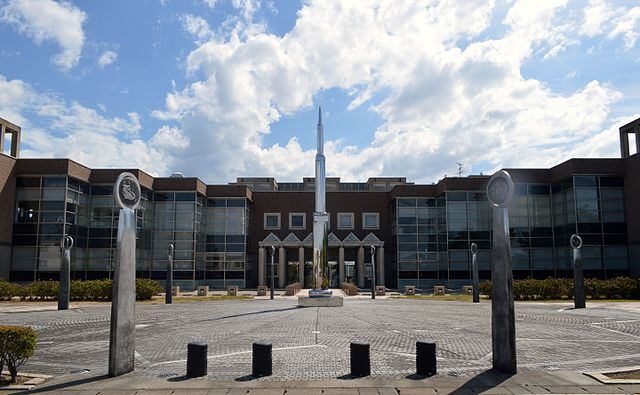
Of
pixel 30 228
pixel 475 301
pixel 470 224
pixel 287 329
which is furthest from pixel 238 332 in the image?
pixel 470 224

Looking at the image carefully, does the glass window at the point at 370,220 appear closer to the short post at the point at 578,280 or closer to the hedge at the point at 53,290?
the hedge at the point at 53,290

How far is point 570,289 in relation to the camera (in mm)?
31781

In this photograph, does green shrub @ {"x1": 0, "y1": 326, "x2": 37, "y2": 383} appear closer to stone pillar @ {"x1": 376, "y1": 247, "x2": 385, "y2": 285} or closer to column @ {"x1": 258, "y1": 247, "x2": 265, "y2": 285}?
column @ {"x1": 258, "y1": 247, "x2": 265, "y2": 285}

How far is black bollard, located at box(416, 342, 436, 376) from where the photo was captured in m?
9.66

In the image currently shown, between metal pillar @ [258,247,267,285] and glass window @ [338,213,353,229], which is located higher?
glass window @ [338,213,353,229]

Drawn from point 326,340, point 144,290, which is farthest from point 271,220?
point 326,340

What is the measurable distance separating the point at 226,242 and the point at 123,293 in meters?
42.5

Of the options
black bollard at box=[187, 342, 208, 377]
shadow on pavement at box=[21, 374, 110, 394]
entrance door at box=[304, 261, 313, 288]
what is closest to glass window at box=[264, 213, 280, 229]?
entrance door at box=[304, 261, 313, 288]

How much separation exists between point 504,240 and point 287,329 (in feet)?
30.2

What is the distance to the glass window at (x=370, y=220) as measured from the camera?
181 ft

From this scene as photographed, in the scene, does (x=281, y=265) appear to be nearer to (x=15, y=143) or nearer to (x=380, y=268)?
(x=380, y=268)

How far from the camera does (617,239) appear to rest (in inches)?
1697

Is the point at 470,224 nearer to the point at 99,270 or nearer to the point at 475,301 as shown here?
the point at 475,301

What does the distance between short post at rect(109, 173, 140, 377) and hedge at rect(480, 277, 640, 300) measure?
2772 centimetres
